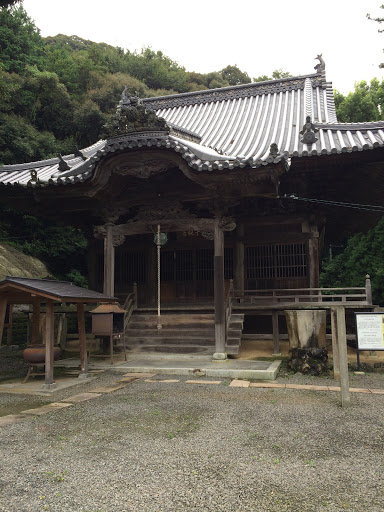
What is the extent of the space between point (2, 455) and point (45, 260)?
19.0 m

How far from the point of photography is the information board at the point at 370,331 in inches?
321

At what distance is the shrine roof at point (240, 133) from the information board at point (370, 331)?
12.2 feet

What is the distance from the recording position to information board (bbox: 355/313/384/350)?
8156 mm

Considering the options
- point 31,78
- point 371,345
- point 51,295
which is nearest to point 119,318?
point 51,295

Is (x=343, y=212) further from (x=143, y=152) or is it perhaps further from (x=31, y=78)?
(x=31, y=78)

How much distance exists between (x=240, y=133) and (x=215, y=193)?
568 centimetres

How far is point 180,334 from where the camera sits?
36.2 feet

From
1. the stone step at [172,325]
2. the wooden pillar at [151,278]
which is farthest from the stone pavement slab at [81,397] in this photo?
the wooden pillar at [151,278]

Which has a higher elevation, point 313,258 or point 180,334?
point 313,258

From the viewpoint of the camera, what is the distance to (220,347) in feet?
31.3

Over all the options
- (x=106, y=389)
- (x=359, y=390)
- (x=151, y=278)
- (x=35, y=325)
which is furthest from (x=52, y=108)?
(x=359, y=390)

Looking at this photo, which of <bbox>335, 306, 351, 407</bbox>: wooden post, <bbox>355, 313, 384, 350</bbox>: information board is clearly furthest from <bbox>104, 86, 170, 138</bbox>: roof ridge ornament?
<bbox>355, 313, 384, 350</bbox>: information board

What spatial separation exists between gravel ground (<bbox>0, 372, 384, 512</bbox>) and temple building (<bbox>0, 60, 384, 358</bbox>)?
4199 mm

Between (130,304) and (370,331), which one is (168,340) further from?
(370,331)
